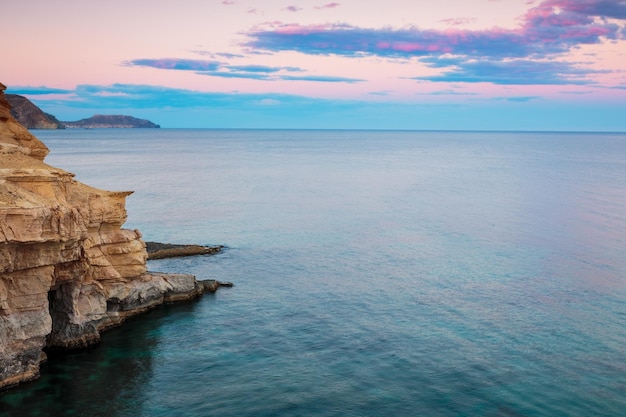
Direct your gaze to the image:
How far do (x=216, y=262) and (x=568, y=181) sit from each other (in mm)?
119955

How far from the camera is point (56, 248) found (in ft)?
143

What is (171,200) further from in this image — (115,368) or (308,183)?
(115,368)

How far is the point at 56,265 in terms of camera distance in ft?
152

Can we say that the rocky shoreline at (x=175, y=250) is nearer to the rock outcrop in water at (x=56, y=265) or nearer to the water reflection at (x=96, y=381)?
the rock outcrop in water at (x=56, y=265)

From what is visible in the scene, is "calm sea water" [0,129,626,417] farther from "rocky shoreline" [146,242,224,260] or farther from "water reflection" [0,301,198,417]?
Result: "rocky shoreline" [146,242,224,260]

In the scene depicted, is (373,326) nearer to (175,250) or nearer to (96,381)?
(96,381)

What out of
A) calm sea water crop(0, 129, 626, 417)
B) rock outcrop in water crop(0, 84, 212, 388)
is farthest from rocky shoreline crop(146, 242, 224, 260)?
rock outcrop in water crop(0, 84, 212, 388)

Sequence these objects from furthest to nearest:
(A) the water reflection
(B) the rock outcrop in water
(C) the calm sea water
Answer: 1. (C) the calm sea water
2. (B) the rock outcrop in water
3. (A) the water reflection

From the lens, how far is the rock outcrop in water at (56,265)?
4122cm

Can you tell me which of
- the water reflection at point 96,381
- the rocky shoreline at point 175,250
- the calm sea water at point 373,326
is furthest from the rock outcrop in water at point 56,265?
the rocky shoreline at point 175,250

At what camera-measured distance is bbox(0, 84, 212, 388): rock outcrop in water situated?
41219 millimetres

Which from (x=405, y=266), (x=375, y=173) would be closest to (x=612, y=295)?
(x=405, y=266)

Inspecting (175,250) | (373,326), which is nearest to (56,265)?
(373,326)

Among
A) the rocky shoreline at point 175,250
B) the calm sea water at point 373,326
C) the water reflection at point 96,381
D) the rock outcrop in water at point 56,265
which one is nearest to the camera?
the water reflection at point 96,381
